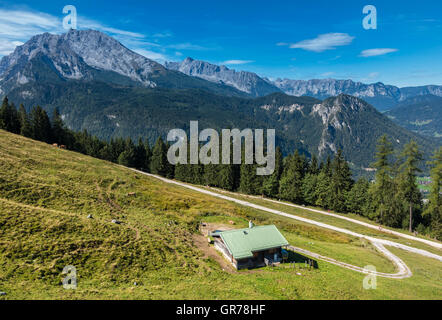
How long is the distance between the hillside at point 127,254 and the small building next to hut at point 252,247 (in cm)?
162

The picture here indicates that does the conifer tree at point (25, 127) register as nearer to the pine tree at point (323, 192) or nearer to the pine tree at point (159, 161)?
the pine tree at point (159, 161)

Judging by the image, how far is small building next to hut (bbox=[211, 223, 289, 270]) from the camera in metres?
29.9

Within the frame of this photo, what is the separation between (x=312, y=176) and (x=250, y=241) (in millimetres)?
61800

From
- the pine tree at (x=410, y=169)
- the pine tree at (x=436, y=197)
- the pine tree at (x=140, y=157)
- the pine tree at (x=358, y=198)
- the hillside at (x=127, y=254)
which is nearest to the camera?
the hillside at (x=127, y=254)

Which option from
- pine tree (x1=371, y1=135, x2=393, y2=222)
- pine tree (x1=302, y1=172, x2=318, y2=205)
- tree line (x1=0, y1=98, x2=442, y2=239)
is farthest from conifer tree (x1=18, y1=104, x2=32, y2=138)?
pine tree (x1=371, y1=135, x2=393, y2=222)

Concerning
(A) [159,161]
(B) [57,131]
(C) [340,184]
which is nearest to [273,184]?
(C) [340,184]

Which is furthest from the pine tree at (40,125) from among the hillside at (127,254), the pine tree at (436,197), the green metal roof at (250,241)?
the pine tree at (436,197)

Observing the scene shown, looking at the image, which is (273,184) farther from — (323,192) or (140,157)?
(140,157)

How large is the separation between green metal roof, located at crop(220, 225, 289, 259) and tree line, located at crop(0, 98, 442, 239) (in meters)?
44.5

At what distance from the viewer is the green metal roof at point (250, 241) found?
2988cm
